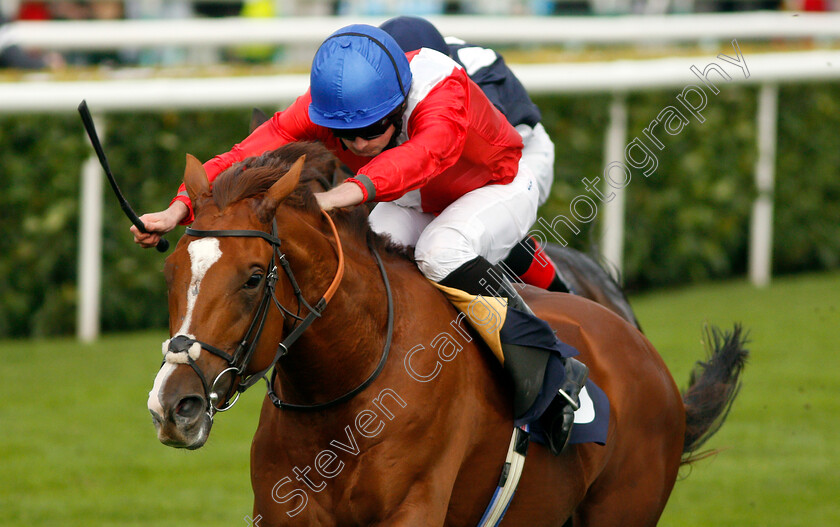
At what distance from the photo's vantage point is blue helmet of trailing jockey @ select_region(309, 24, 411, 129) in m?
3.17

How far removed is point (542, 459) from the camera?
3.60m

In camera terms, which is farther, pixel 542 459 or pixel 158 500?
pixel 158 500

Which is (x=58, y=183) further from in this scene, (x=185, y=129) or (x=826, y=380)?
(x=826, y=380)

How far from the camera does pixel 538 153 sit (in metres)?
4.80

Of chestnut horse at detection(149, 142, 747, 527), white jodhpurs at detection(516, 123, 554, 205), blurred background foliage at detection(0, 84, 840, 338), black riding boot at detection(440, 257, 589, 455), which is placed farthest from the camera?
blurred background foliage at detection(0, 84, 840, 338)

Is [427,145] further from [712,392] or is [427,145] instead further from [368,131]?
[712,392]

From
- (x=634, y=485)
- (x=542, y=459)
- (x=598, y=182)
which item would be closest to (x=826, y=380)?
(x=598, y=182)

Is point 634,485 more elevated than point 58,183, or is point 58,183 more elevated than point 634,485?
point 634,485

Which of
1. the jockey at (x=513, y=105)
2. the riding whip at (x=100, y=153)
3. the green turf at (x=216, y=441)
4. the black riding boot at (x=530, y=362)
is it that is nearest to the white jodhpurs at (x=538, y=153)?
the jockey at (x=513, y=105)

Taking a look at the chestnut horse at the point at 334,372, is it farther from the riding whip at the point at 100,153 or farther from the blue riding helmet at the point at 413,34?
the blue riding helmet at the point at 413,34

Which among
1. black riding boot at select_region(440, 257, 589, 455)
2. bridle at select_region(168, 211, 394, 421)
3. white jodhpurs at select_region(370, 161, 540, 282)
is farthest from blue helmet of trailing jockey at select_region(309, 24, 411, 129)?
black riding boot at select_region(440, 257, 589, 455)

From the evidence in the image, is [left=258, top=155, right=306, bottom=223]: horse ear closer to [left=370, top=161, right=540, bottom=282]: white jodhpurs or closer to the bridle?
the bridle

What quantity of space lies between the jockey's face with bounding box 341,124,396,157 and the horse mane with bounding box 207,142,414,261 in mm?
91

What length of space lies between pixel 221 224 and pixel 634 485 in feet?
Answer: 6.46
